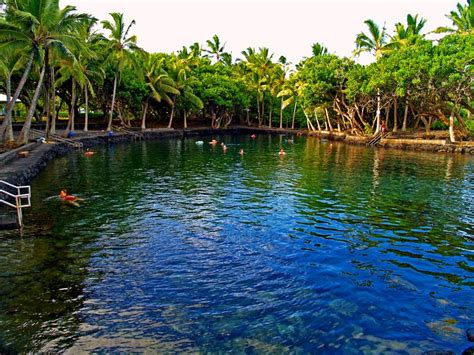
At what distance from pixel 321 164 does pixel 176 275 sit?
27.0 m

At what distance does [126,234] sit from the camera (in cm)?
1580

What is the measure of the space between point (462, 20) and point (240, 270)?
53.2m

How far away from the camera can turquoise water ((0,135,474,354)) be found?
8.93 metres

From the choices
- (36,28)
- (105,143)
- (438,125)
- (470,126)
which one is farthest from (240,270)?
(438,125)

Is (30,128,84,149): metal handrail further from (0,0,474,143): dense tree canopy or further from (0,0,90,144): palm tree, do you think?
(0,0,90,144): palm tree

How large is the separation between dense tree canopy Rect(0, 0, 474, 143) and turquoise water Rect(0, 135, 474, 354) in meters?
13.5

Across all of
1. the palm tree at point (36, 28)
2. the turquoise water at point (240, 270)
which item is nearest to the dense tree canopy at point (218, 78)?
the palm tree at point (36, 28)

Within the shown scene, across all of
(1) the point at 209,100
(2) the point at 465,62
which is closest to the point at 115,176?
(2) the point at 465,62

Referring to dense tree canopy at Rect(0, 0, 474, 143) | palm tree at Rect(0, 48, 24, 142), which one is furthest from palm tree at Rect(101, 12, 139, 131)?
palm tree at Rect(0, 48, 24, 142)

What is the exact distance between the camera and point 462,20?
5147 cm

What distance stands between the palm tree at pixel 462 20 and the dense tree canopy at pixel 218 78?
0.16m

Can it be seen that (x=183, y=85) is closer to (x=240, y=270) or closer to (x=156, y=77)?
(x=156, y=77)

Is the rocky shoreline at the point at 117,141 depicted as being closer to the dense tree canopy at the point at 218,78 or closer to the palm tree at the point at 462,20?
the dense tree canopy at the point at 218,78

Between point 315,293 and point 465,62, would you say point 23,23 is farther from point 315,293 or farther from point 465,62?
point 465,62
